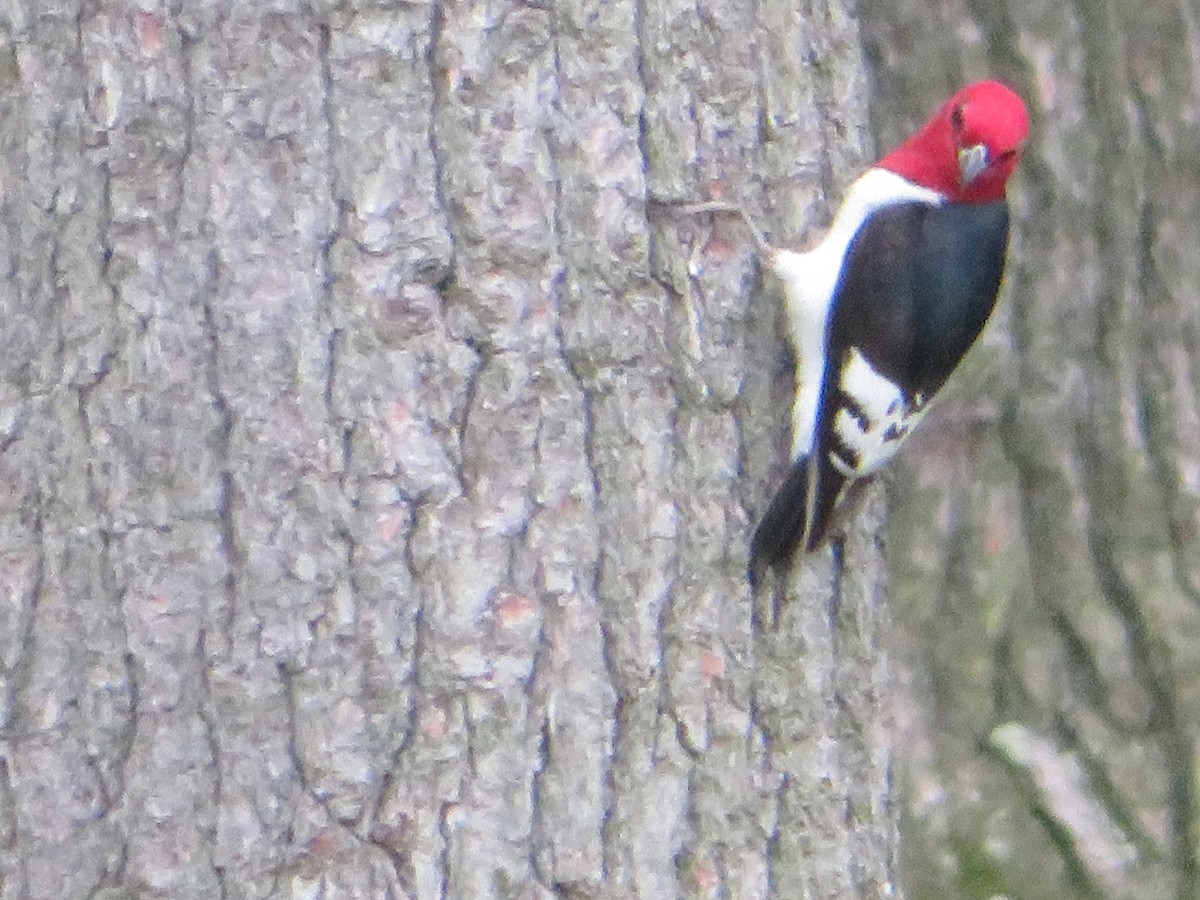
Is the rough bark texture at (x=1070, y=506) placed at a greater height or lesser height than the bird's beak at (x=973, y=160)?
lesser

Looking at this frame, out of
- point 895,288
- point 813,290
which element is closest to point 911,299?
point 895,288

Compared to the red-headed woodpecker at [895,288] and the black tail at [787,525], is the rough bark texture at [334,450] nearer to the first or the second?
the black tail at [787,525]

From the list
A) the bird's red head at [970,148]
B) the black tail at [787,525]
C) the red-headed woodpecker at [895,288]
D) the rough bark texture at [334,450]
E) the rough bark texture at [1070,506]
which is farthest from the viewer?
the rough bark texture at [1070,506]

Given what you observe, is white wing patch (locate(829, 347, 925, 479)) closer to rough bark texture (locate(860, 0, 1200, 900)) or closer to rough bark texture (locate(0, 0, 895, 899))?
rough bark texture (locate(0, 0, 895, 899))

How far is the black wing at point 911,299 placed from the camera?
2510 mm

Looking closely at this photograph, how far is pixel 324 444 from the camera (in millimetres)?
2016

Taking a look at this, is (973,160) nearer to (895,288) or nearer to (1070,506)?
(895,288)

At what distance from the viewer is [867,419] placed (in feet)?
8.42

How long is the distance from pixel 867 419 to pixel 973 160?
44 centimetres

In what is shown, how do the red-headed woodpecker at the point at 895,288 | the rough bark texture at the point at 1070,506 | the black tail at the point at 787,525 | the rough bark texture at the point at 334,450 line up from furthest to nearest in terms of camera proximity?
the rough bark texture at the point at 1070,506
the red-headed woodpecker at the point at 895,288
the black tail at the point at 787,525
the rough bark texture at the point at 334,450

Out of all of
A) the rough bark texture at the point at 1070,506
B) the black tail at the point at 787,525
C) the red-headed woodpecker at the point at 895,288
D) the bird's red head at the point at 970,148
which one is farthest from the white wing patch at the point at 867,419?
the rough bark texture at the point at 1070,506

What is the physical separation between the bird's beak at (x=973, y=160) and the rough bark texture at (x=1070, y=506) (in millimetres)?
530

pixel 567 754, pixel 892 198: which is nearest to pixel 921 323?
pixel 892 198

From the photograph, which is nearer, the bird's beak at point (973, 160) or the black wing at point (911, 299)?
the black wing at point (911, 299)
